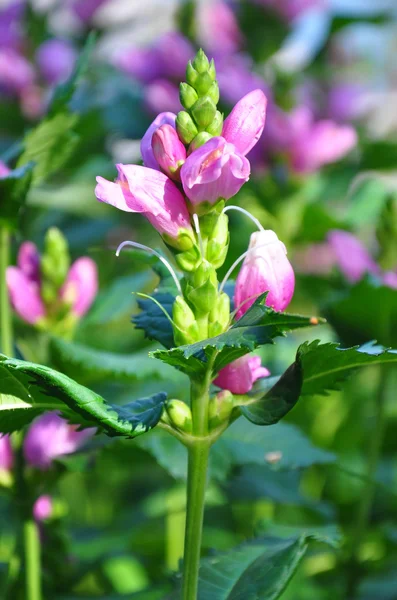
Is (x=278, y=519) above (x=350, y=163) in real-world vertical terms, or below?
below

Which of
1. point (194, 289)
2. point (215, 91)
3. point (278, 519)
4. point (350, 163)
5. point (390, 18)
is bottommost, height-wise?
point (278, 519)

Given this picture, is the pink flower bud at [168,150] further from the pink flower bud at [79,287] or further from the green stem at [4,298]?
the pink flower bud at [79,287]

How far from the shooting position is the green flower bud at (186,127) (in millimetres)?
562

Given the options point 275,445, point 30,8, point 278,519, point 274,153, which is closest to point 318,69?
point 274,153

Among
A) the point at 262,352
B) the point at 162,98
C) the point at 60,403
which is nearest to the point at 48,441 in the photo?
the point at 60,403

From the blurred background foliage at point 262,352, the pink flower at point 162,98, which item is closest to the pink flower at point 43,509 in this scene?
the blurred background foliage at point 262,352

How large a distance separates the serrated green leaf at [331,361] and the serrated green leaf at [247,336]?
34 mm

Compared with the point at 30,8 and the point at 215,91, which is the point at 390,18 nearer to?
the point at 30,8

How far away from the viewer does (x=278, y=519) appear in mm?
1502

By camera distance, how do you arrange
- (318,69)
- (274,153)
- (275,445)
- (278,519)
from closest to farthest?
(275,445) → (278,519) → (274,153) → (318,69)

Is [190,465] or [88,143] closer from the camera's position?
[190,465]

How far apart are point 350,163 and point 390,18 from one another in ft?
1.22

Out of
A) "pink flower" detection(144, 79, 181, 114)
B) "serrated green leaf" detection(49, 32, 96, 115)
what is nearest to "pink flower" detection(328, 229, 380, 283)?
"serrated green leaf" detection(49, 32, 96, 115)

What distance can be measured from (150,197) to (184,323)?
0.30ft
